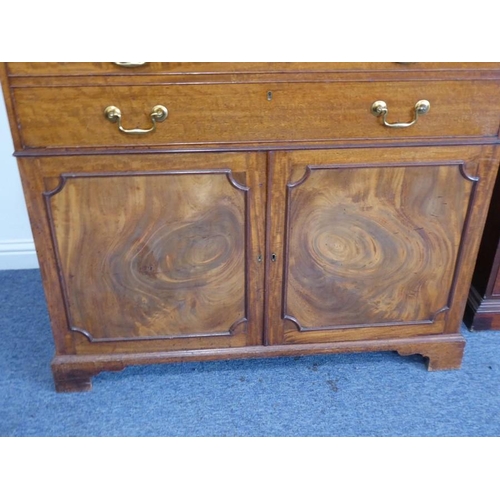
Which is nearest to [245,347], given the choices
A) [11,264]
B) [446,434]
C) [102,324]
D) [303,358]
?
[303,358]

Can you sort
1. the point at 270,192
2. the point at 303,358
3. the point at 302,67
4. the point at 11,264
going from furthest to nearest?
1. the point at 11,264
2. the point at 303,358
3. the point at 270,192
4. the point at 302,67

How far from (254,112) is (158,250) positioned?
41 cm

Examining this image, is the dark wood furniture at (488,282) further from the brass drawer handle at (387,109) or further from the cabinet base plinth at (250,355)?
the brass drawer handle at (387,109)

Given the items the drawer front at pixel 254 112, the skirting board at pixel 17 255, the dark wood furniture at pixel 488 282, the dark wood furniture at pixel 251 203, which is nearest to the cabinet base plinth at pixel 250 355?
Result: the dark wood furniture at pixel 251 203

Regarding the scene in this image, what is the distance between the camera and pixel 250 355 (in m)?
1.46

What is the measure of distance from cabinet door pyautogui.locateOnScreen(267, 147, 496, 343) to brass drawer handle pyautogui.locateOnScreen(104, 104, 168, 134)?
0.88 feet

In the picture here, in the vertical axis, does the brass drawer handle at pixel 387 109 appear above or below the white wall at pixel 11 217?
above

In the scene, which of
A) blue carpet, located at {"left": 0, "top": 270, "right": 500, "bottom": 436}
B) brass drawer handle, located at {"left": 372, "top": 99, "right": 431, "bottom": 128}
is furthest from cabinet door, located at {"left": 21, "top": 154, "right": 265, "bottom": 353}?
brass drawer handle, located at {"left": 372, "top": 99, "right": 431, "bottom": 128}

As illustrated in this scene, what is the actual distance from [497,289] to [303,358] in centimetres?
65

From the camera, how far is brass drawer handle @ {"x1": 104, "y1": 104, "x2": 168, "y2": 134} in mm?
1106

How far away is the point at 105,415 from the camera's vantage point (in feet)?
4.57

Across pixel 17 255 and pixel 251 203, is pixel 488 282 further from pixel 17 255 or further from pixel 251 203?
pixel 17 255

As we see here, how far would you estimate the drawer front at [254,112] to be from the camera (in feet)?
3.62

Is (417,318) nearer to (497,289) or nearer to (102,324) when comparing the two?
(497,289)
